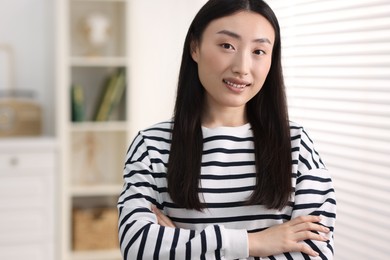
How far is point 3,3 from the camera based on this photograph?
3.57 m

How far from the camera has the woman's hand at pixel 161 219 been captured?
1452 mm

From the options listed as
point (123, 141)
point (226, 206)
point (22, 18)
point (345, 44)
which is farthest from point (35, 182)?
point (226, 206)

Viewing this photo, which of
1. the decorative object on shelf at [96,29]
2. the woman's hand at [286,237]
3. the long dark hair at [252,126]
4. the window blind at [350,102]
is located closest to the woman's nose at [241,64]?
the long dark hair at [252,126]

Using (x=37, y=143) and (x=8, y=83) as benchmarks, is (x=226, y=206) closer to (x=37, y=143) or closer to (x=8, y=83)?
(x=37, y=143)

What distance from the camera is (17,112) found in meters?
3.46

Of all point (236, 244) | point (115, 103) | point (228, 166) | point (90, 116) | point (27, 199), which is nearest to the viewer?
point (236, 244)

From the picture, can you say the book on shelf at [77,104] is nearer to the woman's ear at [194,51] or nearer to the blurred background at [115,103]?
the blurred background at [115,103]

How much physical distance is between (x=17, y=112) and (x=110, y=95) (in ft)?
1.75

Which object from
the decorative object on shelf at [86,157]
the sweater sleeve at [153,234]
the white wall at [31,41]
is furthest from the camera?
the decorative object on shelf at [86,157]

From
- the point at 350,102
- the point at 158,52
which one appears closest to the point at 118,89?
the point at 158,52

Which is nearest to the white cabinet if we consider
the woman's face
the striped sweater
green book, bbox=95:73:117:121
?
green book, bbox=95:73:117:121

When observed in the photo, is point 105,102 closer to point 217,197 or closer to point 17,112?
point 17,112

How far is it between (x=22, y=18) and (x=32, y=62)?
26 centimetres

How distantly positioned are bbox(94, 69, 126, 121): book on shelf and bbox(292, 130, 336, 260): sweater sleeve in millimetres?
2109
